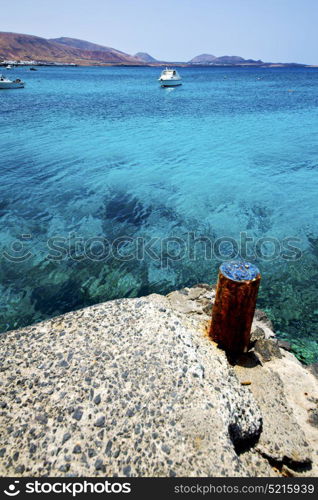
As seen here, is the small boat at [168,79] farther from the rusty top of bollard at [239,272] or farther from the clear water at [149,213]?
the rusty top of bollard at [239,272]

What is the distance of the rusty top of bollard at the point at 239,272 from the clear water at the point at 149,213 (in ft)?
11.3

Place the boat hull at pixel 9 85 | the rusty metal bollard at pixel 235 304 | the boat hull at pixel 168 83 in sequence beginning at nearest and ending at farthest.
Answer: the rusty metal bollard at pixel 235 304, the boat hull at pixel 9 85, the boat hull at pixel 168 83

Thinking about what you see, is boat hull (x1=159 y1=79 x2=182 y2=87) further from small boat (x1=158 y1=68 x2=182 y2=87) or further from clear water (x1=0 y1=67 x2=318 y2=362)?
clear water (x1=0 y1=67 x2=318 y2=362)

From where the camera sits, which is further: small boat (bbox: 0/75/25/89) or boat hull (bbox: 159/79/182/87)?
boat hull (bbox: 159/79/182/87)

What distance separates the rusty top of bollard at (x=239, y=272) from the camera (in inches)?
203

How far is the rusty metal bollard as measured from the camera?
5152 millimetres

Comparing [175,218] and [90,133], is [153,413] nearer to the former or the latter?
[175,218]

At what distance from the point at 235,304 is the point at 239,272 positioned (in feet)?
1.86

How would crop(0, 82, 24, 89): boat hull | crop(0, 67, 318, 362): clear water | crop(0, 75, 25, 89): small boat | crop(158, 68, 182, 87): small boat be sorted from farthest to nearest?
crop(158, 68, 182, 87): small boat → crop(0, 82, 24, 89): boat hull → crop(0, 75, 25, 89): small boat → crop(0, 67, 318, 362): clear water

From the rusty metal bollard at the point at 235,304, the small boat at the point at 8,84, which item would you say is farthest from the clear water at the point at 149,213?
the small boat at the point at 8,84

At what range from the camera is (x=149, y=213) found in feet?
45.7

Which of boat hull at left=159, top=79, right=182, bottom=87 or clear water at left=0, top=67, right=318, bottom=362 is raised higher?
boat hull at left=159, top=79, right=182, bottom=87

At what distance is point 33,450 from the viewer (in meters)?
3.78

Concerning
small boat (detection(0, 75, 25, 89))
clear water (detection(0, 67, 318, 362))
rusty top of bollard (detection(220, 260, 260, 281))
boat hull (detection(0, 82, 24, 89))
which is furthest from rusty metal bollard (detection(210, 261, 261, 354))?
boat hull (detection(0, 82, 24, 89))
